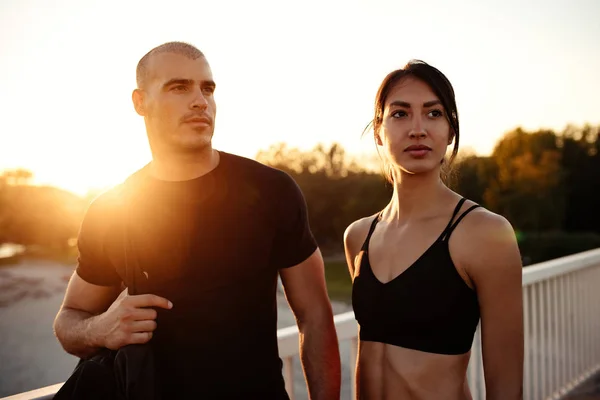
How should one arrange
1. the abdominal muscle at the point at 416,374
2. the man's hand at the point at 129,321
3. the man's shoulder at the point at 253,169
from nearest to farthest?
the man's hand at the point at 129,321, the abdominal muscle at the point at 416,374, the man's shoulder at the point at 253,169

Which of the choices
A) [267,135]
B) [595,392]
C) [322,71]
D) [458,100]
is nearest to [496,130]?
[267,135]

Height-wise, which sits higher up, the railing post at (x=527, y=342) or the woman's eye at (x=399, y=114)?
the woman's eye at (x=399, y=114)

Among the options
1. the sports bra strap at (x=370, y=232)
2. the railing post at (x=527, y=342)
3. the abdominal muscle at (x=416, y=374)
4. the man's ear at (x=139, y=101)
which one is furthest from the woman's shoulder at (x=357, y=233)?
the railing post at (x=527, y=342)

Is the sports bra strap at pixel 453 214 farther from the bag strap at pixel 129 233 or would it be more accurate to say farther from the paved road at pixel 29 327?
the paved road at pixel 29 327

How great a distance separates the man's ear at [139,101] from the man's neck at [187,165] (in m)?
0.21

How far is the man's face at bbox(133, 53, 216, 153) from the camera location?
1748mm

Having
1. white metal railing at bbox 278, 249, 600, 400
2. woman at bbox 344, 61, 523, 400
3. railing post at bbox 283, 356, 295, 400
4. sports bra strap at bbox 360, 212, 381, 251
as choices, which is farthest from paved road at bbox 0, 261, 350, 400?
woman at bbox 344, 61, 523, 400

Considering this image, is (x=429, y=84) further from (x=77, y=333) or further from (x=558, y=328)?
(x=558, y=328)

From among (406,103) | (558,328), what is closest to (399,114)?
(406,103)

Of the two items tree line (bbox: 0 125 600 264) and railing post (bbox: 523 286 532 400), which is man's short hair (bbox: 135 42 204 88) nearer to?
railing post (bbox: 523 286 532 400)

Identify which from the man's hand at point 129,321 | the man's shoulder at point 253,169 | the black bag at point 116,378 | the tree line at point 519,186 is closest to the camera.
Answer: the black bag at point 116,378

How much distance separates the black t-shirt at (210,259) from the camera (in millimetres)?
1679

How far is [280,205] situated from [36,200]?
15.4 metres

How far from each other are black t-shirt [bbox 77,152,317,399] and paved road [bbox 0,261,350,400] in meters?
22.2
